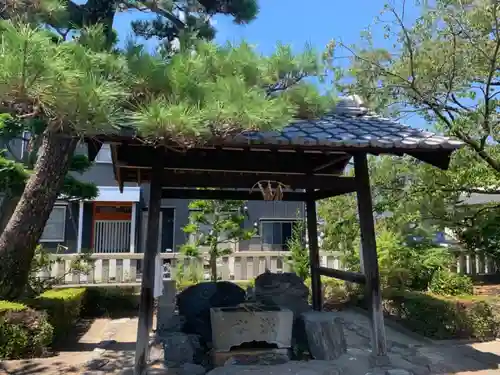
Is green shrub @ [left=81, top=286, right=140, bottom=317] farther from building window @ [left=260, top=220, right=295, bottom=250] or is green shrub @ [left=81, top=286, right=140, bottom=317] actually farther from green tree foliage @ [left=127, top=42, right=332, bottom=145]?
building window @ [left=260, top=220, right=295, bottom=250]

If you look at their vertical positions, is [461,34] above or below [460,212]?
above

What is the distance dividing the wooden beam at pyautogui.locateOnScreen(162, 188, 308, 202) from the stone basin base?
217 cm

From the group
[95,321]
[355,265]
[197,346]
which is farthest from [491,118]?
[95,321]

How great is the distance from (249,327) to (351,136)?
267cm

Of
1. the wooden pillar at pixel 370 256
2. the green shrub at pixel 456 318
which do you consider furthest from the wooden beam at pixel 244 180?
the green shrub at pixel 456 318

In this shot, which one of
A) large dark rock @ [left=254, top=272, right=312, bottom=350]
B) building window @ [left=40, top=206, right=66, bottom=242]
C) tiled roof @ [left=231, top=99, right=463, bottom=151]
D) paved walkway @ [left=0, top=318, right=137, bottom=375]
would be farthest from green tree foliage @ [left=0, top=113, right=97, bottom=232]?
building window @ [left=40, top=206, right=66, bottom=242]

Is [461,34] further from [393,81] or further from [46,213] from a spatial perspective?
[46,213]

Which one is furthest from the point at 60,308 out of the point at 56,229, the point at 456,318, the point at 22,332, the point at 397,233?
the point at 56,229

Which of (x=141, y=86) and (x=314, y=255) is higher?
(x=141, y=86)

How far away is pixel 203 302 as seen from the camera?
679 cm

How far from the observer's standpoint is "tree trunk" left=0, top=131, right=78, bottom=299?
6672mm

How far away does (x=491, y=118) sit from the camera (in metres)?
7.56

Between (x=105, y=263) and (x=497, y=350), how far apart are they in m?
8.35

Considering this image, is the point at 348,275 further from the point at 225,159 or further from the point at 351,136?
the point at 225,159
